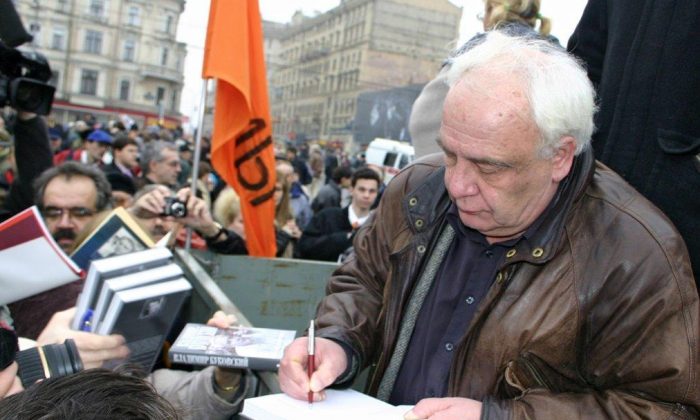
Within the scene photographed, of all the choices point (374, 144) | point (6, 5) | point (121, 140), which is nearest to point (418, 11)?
point (374, 144)

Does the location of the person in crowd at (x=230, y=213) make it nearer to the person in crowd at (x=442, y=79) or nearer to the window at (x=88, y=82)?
the person in crowd at (x=442, y=79)

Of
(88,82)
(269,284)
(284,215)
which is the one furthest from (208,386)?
(88,82)

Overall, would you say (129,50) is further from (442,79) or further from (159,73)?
(442,79)

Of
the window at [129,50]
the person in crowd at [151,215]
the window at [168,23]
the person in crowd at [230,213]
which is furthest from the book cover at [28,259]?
the window at [168,23]

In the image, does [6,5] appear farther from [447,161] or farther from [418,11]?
[418,11]

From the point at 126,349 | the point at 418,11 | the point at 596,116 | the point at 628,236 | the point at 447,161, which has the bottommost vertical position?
the point at 126,349

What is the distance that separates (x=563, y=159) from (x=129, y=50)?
72404 mm

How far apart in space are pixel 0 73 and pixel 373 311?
328 centimetres

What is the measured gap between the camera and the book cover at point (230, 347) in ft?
6.72

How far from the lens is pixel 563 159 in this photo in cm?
178

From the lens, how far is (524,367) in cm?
168

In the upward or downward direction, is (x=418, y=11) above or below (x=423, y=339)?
above

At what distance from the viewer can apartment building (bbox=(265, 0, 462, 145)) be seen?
62000 mm

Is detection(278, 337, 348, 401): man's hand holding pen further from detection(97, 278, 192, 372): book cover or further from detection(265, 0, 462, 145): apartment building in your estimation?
detection(265, 0, 462, 145): apartment building
